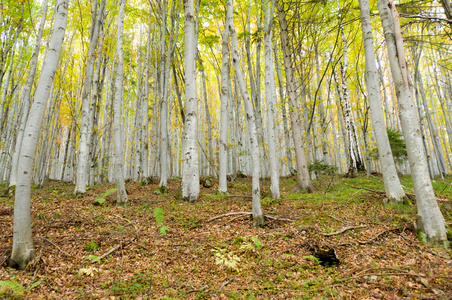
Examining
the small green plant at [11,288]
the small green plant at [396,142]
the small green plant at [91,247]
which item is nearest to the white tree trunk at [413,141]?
the small green plant at [91,247]

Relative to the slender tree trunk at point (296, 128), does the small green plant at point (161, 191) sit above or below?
below

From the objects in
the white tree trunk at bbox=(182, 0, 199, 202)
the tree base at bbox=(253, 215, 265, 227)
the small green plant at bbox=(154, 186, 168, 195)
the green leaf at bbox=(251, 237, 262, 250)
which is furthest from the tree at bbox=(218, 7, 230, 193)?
the green leaf at bbox=(251, 237, 262, 250)

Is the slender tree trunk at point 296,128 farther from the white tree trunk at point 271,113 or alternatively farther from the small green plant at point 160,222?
the small green plant at point 160,222

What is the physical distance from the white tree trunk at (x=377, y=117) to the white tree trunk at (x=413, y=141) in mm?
1231

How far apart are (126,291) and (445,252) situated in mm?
4436

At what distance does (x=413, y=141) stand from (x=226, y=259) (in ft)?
11.8

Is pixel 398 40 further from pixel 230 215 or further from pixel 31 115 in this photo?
pixel 31 115

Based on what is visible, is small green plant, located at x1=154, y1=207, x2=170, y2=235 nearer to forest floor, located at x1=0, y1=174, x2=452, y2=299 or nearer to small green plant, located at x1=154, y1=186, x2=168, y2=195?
forest floor, located at x1=0, y1=174, x2=452, y2=299

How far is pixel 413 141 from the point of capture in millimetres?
3600

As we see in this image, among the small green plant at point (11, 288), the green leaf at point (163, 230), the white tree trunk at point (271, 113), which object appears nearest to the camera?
the small green plant at point (11, 288)

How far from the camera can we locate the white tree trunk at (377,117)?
16.9 feet

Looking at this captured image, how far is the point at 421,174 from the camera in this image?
3.51 m

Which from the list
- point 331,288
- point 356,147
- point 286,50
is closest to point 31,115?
point 331,288

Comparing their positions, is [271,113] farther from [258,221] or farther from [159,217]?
[159,217]
